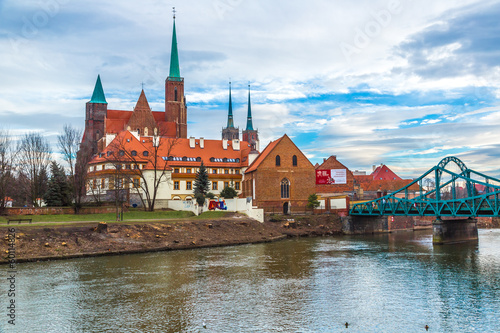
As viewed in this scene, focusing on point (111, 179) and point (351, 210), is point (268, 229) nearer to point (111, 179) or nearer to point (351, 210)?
point (351, 210)

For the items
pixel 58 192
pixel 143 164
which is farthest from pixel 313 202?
pixel 58 192

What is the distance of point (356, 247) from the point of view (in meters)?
44.2

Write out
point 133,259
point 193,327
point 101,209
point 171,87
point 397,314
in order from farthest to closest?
point 171,87, point 101,209, point 133,259, point 397,314, point 193,327

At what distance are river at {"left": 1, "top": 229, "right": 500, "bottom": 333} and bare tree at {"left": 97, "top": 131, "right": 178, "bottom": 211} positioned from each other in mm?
22521

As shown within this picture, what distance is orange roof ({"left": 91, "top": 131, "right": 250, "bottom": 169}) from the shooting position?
69113 mm

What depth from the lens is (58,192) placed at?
53.1 m

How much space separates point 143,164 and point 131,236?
27614 mm

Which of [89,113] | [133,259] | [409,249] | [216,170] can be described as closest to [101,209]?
[133,259]

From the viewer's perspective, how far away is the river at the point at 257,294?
57.3 ft

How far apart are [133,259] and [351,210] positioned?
39367mm

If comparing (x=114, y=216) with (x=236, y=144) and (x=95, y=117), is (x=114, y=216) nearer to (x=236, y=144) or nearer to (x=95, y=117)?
(x=236, y=144)

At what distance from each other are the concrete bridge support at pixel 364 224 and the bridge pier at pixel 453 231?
50.7 feet

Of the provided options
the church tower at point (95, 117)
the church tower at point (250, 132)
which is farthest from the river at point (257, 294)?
the church tower at point (250, 132)

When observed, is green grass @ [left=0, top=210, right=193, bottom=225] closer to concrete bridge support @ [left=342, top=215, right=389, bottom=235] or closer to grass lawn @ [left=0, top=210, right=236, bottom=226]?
grass lawn @ [left=0, top=210, right=236, bottom=226]
